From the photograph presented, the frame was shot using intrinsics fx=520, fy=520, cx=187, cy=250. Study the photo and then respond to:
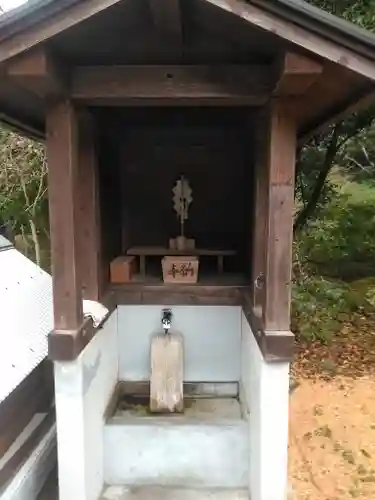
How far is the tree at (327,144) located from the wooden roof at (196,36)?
3232mm

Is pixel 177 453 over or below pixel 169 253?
below

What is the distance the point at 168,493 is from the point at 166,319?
128cm

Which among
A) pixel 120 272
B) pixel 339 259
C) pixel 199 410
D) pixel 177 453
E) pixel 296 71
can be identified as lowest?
pixel 177 453

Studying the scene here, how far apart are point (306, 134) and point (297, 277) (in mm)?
4120

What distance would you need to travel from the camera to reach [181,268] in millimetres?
4320

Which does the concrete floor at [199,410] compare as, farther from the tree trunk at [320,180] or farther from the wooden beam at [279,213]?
the tree trunk at [320,180]

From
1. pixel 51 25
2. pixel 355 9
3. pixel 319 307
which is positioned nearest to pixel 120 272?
pixel 51 25

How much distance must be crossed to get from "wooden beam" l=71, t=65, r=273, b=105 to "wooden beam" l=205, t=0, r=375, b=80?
0.48m

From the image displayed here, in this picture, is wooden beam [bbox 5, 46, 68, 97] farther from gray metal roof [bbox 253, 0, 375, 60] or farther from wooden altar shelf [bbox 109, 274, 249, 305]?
wooden altar shelf [bbox 109, 274, 249, 305]

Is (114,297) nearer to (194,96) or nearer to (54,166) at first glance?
(54,166)

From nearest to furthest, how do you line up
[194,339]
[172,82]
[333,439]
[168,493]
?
[172,82], [168,493], [194,339], [333,439]

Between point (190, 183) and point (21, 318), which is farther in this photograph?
point (190, 183)

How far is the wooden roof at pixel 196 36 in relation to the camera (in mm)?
2396

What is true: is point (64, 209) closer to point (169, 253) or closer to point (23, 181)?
point (169, 253)
